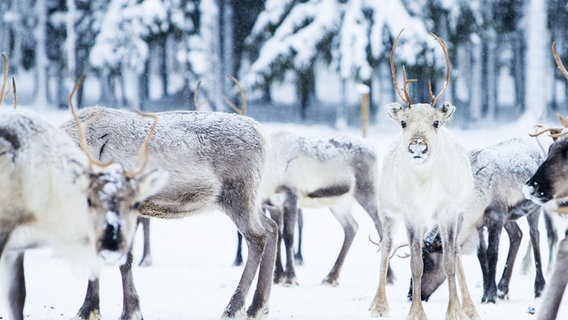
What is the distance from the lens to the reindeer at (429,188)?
6.63 m

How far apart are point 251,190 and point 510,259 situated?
353 centimetres

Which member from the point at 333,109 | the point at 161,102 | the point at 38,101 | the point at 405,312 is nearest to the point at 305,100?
the point at 333,109

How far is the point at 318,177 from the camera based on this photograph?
10.5 meters

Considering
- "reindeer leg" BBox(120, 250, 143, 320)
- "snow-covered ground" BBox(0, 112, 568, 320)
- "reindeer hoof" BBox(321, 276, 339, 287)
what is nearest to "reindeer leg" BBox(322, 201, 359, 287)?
"reindeer hoof" BBox(321, 276, 339, 287)

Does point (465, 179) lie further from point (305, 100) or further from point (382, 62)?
point (305, 100)

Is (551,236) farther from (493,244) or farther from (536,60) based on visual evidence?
(536,60)

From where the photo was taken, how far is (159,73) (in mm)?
37906

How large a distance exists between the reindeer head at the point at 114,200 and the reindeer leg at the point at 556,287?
2.58m

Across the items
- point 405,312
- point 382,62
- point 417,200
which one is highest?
point 382,62

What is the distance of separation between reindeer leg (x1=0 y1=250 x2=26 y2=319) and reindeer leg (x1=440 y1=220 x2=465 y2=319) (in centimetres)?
321

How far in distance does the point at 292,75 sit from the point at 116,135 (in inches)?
706

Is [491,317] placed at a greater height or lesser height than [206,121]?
lesser

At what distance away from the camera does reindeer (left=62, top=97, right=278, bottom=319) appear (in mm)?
6391

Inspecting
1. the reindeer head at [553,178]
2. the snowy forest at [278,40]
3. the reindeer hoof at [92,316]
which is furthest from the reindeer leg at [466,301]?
the snowy forest at [278,40]
